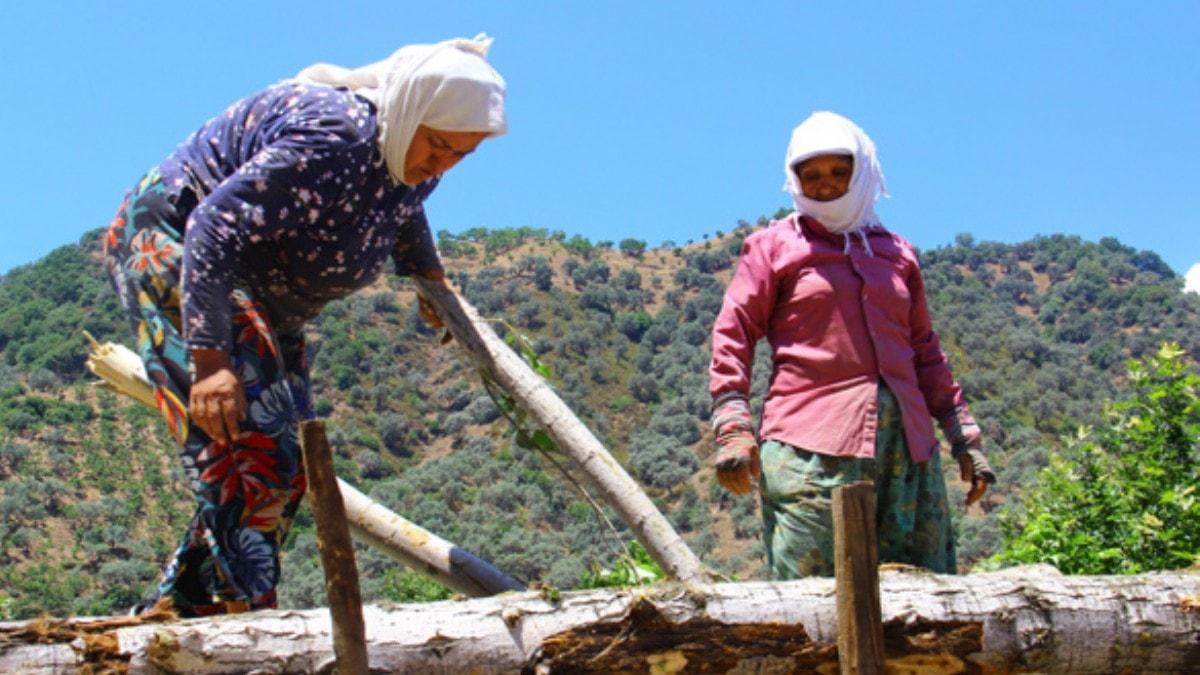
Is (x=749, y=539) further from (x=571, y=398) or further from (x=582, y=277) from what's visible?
(x=582, y=277)

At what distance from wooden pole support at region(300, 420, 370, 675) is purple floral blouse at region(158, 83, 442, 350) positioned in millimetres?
577

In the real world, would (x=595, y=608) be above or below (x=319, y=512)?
below

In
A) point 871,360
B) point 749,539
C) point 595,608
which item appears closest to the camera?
point 595,608

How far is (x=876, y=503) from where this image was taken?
2.94 meters

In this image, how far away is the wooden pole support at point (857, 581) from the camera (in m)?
2.21

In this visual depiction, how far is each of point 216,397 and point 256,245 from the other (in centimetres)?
40

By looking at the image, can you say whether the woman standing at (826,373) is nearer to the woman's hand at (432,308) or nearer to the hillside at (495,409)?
the woman's hand at (432,308)

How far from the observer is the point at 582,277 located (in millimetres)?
59812

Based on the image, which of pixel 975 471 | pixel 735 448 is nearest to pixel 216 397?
pixel 735 448

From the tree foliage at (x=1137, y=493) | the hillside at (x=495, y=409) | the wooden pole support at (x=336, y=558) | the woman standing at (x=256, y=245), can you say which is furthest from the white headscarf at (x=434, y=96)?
the hillside at (x=495, y=409)

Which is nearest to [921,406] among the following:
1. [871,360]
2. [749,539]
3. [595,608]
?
[871,360]

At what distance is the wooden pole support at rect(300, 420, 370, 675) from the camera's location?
6.75ft

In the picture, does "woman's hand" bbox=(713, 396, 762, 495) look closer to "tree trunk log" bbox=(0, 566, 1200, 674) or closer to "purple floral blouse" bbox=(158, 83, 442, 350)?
"tree trunk log" bbox=(0, 566, 1200, 674)

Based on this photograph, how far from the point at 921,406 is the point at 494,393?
142cm
